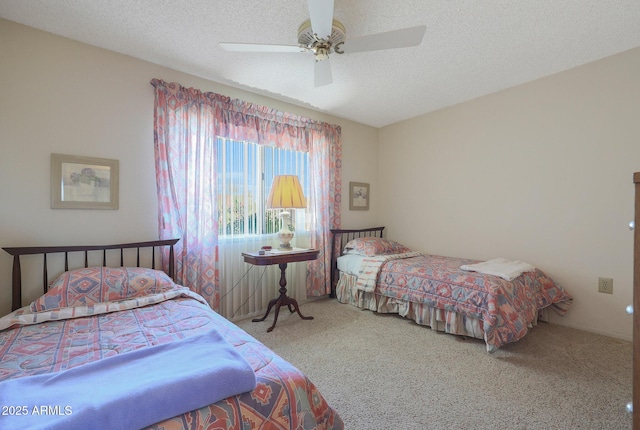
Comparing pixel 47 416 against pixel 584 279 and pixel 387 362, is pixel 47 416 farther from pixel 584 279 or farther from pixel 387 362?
pixel 584 279

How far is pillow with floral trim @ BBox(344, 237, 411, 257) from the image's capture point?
364 cm

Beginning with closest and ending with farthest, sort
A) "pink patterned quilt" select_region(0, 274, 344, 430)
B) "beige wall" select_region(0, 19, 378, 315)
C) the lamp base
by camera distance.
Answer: "pink patterned quilt" select_region(0, 274, 344, 430) < "beige wall" select_region(0, 19, 378, 315) < the lamp base

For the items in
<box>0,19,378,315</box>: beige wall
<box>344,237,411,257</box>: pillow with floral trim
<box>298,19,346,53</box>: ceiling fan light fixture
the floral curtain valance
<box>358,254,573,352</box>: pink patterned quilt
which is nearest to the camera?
<box>298,19,346,53</box>: ceiling fan light fixture

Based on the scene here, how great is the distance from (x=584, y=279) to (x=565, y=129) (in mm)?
1478

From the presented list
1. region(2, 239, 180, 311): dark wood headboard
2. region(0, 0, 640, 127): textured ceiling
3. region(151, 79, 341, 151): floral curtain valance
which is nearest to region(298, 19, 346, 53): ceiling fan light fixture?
region(0, 0, 640, 127): textured ceiling

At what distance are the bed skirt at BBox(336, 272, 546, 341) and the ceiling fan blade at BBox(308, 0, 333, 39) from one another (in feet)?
8.27

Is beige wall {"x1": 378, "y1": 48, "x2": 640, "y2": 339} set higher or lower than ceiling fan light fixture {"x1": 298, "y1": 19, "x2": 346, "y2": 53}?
lower

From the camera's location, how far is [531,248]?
10.1 feet

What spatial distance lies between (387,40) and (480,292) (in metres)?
2.09

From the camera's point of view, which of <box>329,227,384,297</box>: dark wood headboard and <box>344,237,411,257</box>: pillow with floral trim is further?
<box>329,227,384,297</box>: dark wood headboard

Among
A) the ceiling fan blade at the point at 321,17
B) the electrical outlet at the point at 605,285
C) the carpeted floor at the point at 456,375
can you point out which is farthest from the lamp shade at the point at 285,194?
the electrical outlet at the point at 605,285

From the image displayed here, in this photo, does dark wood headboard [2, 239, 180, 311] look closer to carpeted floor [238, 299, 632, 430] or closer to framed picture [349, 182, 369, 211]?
carpeted floor [238, 299, 632, 430]

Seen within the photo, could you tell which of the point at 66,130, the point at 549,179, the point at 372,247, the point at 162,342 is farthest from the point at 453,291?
the point at 66,130

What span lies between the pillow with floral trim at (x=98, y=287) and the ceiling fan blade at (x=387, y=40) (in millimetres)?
2164
